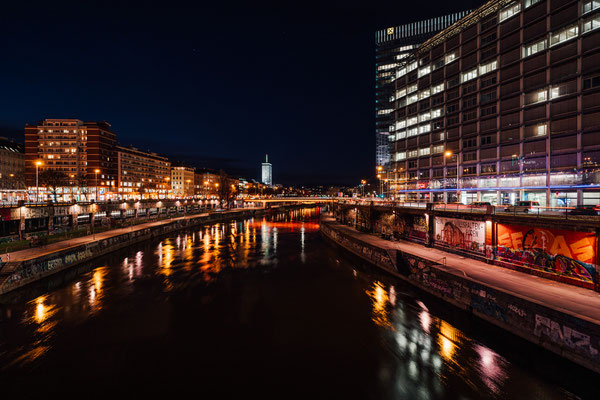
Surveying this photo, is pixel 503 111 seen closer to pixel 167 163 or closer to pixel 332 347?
pixel 332 347

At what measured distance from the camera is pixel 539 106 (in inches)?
2165

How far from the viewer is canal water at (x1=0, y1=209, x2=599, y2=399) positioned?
40.1ft

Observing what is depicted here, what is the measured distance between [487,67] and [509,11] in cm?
1136

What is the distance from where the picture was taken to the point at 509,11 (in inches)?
2382

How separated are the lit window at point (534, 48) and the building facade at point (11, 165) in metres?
160

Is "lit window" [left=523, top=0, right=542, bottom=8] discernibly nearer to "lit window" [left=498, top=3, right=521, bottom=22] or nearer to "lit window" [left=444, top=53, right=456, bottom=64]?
"lit window" [left=498, top=3, right=521, bottom=22]

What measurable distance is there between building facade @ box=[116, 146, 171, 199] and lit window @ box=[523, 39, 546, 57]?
137521 millimetres

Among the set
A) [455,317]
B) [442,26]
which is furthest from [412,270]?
[442,26]

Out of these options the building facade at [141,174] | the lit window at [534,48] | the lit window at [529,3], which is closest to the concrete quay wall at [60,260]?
the lit window at [534,48]

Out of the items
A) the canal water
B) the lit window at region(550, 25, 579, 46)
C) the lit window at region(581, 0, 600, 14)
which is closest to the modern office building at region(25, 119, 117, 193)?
the canal water

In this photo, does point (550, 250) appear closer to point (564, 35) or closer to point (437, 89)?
point (564, 35)

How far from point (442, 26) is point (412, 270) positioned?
13448 cm

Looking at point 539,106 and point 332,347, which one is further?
point 539,106

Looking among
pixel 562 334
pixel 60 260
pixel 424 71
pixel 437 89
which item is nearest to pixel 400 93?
pixel 424 71
